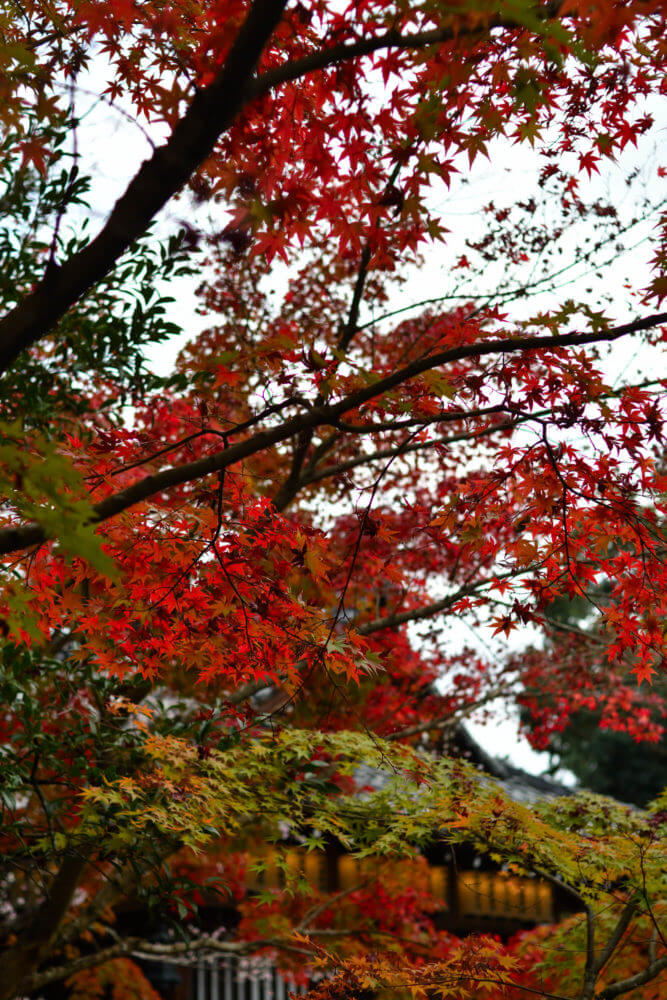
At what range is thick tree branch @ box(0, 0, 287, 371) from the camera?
244cm

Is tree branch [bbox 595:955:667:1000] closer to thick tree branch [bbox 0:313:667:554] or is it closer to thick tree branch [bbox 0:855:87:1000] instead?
thick tree branch [bbox 0:313:667:554]

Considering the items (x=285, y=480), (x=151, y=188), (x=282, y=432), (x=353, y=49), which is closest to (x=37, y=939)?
(x=285, y=480)

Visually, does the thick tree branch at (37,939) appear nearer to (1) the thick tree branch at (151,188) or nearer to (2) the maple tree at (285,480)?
(2) the maple tree at (285,480)

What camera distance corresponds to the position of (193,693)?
910 cm

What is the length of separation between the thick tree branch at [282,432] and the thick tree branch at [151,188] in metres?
0.56

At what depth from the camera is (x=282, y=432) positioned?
276cm

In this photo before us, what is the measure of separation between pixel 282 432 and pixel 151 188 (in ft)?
2.81

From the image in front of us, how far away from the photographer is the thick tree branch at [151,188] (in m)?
2.44

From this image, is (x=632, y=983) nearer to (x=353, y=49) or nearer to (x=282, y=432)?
(x=282, y=432)

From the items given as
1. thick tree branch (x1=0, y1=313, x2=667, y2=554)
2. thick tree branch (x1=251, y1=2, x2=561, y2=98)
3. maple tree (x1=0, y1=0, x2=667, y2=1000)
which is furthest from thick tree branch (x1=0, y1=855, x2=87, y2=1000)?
thick tree branch (x1=251, y1=2, x2=561, y2=98)

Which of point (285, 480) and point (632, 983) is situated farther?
point (285, 480)

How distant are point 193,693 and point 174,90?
7.04 meters

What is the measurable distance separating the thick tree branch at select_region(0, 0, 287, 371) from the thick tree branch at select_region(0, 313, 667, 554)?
0.56 metres

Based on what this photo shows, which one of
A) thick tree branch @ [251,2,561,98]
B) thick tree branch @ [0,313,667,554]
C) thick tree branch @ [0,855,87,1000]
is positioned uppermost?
thick tree branch @ [251,2,561,98]
